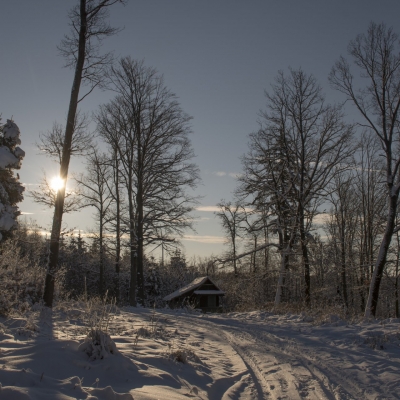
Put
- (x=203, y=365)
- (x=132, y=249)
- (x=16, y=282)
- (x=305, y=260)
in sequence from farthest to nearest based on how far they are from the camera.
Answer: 1. (x=132, y=249)
2. (x=305, y=260)
3. (x=16, y=282)
4. (x=203, y=365)

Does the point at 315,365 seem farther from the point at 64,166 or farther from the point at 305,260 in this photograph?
the point at 305,260

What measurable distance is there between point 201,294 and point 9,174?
2055cm

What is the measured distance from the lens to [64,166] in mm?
11680

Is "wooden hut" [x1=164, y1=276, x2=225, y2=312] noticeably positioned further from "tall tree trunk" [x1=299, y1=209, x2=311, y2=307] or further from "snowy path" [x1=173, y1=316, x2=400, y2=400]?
"snowy path" [x1=173, y1=316, x2=400, y2=400]

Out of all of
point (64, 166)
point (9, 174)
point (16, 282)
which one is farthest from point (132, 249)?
point (16, 282)

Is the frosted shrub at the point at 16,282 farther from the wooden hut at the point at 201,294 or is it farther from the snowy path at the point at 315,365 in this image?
the wooden hut at the point at 201,294

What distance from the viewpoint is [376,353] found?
21.7 ft

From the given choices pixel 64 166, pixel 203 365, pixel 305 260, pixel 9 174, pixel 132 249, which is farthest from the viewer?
pixel 9 174

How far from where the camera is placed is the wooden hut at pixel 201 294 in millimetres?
33219

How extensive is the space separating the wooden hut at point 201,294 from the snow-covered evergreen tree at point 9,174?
1602 cm

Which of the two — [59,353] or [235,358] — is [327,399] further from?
[59,353]

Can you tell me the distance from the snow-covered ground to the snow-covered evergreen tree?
11549 mm

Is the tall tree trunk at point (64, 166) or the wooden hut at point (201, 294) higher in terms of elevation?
the tall tree trunk at point (64, 166)

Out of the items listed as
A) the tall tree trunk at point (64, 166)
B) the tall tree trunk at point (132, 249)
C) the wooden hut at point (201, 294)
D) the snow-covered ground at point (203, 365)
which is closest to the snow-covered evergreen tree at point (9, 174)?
the tall tree trunk at point (132, 249)
